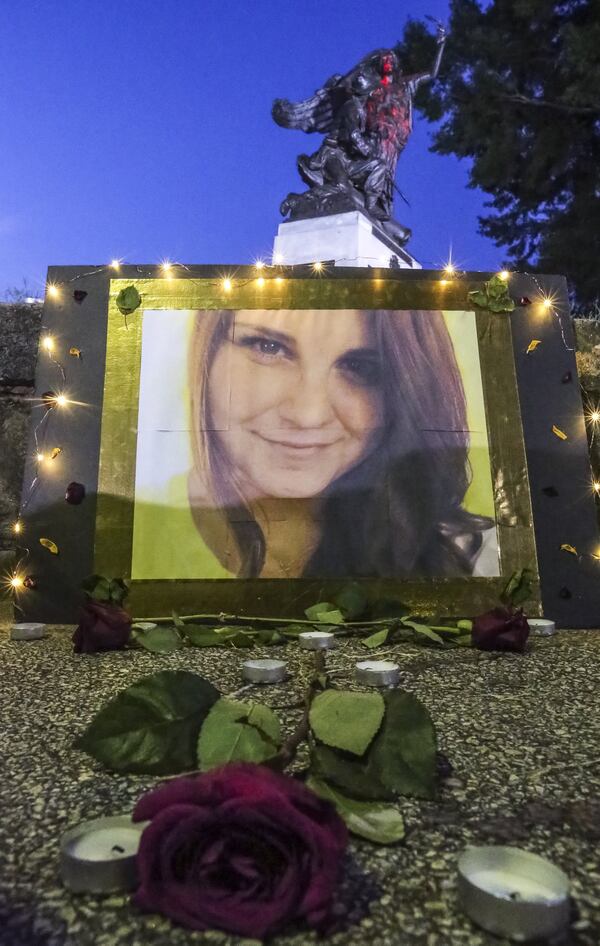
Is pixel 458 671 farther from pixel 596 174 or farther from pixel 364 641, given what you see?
pixel 596 174

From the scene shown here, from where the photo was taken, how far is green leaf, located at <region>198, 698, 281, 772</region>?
73cm

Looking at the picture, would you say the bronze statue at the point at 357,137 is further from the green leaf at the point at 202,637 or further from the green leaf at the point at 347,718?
the green leaf at the point at 347,718

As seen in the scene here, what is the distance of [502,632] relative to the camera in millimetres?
1475

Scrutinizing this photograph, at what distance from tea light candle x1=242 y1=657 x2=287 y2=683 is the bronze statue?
580 cm

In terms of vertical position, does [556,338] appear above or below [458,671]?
above

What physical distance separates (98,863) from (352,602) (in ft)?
3.89

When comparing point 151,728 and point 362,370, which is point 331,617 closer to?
point 362,370

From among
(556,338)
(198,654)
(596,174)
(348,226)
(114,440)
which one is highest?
(596,174)

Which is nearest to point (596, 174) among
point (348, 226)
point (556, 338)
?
point (348, 226)

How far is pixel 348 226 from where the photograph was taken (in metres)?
6.08

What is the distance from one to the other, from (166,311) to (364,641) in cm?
117

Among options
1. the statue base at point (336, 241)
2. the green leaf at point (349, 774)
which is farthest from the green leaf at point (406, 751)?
the statue base at point (336, 241)

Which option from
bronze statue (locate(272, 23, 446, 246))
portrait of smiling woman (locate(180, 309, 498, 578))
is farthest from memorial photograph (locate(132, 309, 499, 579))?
bronze statue (locate(272, 23, 446, 246))

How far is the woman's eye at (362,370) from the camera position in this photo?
1972 mm
